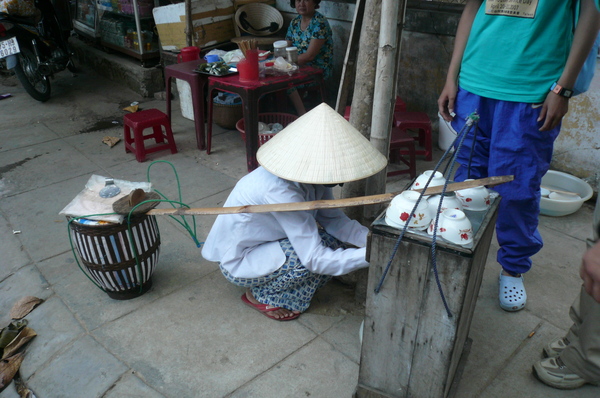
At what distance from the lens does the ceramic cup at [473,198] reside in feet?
5.69

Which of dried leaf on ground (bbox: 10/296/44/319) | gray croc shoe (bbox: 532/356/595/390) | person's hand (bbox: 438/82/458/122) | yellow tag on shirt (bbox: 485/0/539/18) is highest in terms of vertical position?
yellow tag on shirt (bbox: 485/0/539/18)

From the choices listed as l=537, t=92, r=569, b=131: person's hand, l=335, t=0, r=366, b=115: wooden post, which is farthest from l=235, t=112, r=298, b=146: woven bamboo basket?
l=537, t=92, r=569, b=131: person's hand

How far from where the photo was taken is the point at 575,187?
11.6 feet

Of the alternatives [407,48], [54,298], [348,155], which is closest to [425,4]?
[407,48]

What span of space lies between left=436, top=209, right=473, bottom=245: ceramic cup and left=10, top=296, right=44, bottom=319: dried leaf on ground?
2.37 meters

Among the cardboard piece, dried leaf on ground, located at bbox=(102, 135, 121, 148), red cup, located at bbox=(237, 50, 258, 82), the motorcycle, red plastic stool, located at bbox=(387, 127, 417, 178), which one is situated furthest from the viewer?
the motorcycle

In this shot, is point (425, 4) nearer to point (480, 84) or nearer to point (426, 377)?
point (480, 84)

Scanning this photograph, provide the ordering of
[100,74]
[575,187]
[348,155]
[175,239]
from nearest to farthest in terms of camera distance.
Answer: [348,155] < [175,239] < [575,187] < [100,74]

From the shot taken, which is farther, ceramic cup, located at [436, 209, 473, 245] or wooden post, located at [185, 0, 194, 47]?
wooden post, located at [185, 0, 194, 47]

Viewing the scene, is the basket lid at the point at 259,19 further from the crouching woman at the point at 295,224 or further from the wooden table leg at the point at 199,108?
the crouching woman at the point at 295,224

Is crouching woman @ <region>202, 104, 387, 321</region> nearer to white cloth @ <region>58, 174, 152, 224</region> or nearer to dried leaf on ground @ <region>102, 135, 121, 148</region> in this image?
white cloth @ <region>58, 174, 152, 224</region>

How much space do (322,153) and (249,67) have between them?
2.23 metres

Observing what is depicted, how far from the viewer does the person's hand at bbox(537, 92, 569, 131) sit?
197 centimetres

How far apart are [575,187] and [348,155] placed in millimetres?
2441
